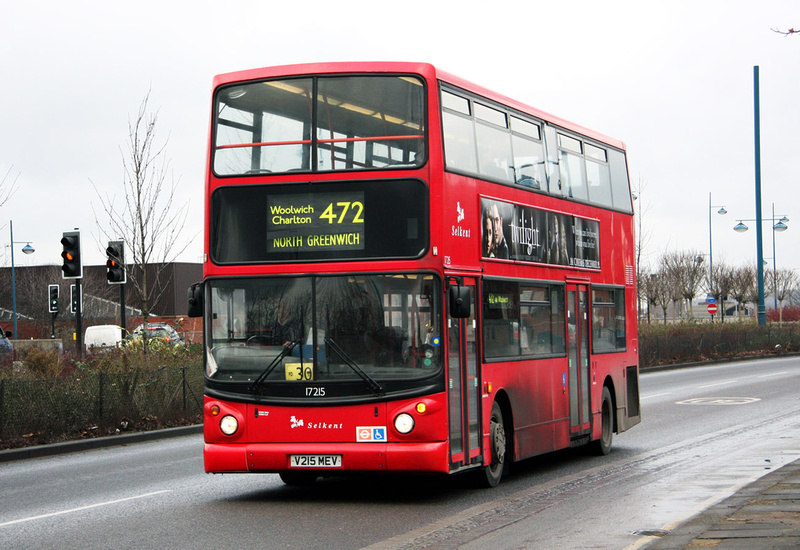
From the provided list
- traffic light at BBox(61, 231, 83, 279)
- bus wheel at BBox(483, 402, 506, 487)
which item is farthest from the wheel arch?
traffic light at BBox(61, 231, 83, 279)

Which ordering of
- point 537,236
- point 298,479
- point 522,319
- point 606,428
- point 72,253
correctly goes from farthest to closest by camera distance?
1. point 72,253
2. point 606,428
3. point 537,236
4. point 522,319
5. point 298,479

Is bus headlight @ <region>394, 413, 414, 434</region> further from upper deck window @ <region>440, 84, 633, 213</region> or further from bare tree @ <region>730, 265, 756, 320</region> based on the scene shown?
bare tree @ <region>730, 265, 756, 320</region>

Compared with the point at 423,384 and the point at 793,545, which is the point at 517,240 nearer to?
the point at 423,384

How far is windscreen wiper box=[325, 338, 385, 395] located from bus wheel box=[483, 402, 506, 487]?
192 centimetres

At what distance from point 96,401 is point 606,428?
8632 millimetres

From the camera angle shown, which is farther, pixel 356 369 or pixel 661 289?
pixel 661 289

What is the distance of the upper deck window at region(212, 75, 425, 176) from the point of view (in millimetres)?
11305

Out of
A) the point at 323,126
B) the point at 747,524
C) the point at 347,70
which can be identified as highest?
the point at 347,70

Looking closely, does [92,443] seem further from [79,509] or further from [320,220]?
[320,220]

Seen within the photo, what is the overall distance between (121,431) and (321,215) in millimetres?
9964

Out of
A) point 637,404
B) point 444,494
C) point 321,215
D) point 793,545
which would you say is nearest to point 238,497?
point 444,494

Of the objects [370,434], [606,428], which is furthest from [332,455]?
[606,428]

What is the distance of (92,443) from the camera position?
1828 cm

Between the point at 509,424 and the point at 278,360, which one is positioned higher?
the point at 278,360
